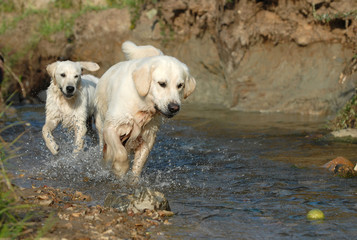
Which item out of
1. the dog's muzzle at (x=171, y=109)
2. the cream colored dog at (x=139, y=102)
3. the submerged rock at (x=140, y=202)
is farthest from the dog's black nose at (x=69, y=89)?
the submerged rock at (x=140, y=202)

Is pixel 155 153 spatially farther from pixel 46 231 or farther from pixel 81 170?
pixel 46 231

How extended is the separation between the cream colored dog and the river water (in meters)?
0.38

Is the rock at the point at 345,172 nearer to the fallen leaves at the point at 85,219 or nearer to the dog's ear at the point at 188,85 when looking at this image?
the dog's ear at the point at 188,85

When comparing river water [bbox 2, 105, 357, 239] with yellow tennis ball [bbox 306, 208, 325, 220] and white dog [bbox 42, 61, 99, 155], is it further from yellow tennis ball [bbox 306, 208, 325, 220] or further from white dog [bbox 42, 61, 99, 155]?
white dog [bbox 42, 61, 99, 155]

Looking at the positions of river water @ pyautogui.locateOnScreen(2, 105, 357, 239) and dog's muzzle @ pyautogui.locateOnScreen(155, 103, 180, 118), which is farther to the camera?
dog's muzzle @ pyautogui.locateOnScreen(155, 103, 180, 118)

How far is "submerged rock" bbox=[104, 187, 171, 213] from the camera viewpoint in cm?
465

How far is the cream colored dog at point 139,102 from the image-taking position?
5.64 meters

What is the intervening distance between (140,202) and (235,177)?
76.6 inches

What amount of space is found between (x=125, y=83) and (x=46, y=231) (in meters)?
2.67

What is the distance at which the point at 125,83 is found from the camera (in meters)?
5.93

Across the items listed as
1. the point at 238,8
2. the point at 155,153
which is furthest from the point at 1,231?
the point at 238,8

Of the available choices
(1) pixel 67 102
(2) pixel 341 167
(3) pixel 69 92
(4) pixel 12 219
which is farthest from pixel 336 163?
(4) pixel 12 219

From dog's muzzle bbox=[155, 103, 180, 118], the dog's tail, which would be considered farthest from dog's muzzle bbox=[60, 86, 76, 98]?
dog's muzzle bbox=[155, 103, 180, 118]

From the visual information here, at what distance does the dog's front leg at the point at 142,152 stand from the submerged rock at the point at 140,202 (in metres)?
1.51
